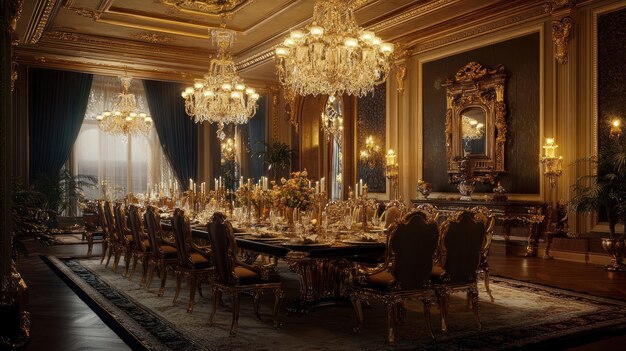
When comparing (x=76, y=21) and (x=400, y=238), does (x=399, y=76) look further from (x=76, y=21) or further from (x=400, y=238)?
(x=400, y=238)

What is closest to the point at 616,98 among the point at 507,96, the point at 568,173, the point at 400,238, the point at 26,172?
the point at 568,173

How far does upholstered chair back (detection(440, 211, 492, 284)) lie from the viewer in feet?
13.6

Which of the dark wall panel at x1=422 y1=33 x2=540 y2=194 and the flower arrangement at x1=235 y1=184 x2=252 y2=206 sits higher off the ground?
the dark wall panel at x1=422 y1=33 x2=540 y2=194

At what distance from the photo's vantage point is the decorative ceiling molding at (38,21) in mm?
8350

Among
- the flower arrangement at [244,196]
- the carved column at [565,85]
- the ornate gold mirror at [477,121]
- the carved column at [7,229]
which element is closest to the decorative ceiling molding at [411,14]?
the ornate gold mirror at [477,121]

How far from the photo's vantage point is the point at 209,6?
9328mm

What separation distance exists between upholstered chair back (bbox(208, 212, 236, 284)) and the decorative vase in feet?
17.1

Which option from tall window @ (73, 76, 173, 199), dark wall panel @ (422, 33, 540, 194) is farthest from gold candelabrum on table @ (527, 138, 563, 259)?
tall window @ (73, 76, 173, 199)

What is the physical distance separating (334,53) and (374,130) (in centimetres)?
532

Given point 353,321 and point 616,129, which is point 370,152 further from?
point 353,321

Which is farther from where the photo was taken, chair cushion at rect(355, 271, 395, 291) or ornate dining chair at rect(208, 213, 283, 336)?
ornate dining chair at rect(208, 213, 283, 336)

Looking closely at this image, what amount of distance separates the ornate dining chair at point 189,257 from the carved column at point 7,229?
5.03 ft

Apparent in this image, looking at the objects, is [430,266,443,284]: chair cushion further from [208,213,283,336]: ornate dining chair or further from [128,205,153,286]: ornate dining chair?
[128,205,153,286]: ornate dining chair

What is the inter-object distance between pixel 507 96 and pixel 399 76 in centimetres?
227
